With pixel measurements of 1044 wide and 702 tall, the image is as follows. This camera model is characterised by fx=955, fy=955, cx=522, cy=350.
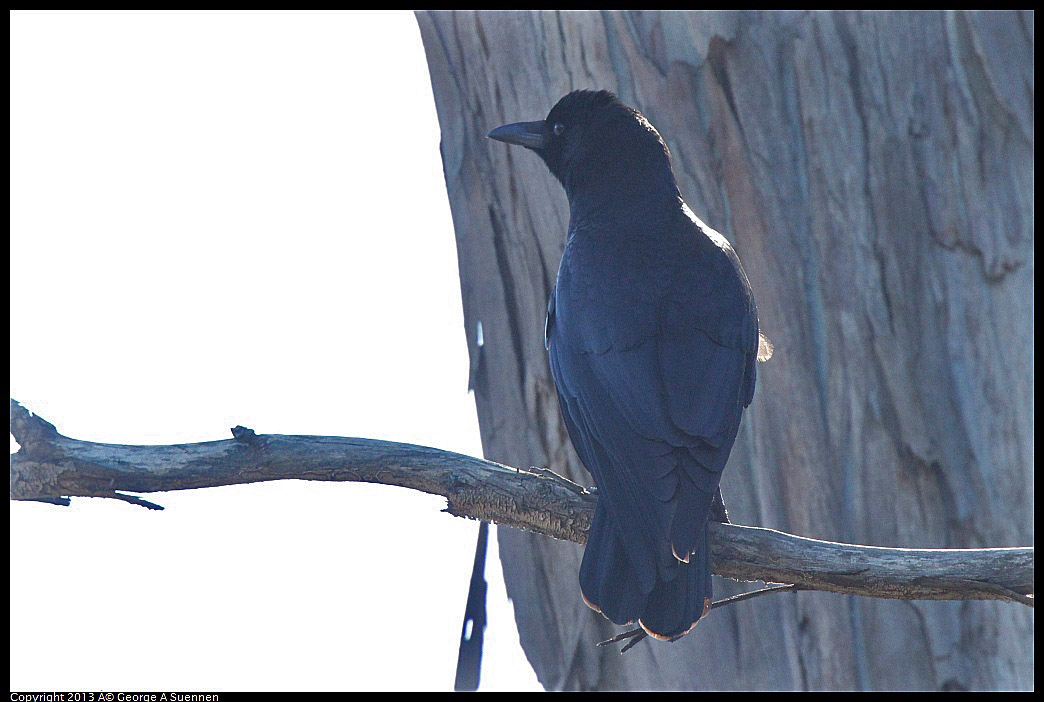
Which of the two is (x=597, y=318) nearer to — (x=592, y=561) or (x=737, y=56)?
(x=592, y=561)

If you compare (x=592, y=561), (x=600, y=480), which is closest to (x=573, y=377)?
(x=600, y=480)

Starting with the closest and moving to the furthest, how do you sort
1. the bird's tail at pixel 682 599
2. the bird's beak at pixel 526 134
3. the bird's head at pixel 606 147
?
the bird's tail at pixel 682 599 < the bird's head at pixel 606 147 < the bird's beak at pixel 526 134

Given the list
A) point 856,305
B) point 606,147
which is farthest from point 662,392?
point 856,305

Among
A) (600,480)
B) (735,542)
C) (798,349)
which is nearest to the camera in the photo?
(735,542)

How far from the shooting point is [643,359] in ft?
9.62

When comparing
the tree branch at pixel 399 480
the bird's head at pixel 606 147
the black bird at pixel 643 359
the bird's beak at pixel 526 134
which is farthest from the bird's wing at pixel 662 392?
the bird's beak at pixel 526 134

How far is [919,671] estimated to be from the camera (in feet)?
13.2

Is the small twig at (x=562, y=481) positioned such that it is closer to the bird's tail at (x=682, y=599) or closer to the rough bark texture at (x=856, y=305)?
the bird's tail at (x=682, y=599)

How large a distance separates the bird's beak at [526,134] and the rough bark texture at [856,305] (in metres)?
0.55

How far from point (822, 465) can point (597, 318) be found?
1.63 metres

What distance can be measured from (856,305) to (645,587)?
2.17 m

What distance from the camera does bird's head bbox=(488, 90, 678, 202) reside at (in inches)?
147

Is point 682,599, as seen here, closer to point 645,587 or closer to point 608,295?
point 645,587

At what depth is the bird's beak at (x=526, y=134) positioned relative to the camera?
13.2ft
